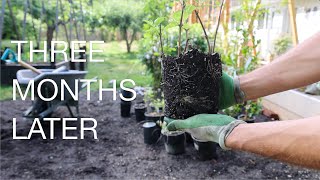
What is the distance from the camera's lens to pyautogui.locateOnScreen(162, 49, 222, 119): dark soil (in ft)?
3.44

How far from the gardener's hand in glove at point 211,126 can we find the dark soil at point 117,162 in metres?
1.31

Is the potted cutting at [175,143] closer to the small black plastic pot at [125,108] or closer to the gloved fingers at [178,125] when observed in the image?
the small black plastic pot at [125,108]

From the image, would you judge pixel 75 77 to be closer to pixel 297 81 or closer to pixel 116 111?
pixel 116 111

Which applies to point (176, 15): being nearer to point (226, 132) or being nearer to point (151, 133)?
point (226, 132)

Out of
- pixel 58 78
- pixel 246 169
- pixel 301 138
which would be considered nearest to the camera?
pixel 301 138

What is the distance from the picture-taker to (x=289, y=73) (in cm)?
112

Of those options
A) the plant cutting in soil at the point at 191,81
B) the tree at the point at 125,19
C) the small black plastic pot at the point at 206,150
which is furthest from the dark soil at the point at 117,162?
the tree at the point at 125,19

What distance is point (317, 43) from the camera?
1086mm

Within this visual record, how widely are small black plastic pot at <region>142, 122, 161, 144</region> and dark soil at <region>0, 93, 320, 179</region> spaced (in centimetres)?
6

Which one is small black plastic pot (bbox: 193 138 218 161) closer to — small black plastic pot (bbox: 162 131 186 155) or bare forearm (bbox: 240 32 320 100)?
small black plastic pot (bbox: 162 131 186 155)

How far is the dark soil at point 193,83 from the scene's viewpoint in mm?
1048

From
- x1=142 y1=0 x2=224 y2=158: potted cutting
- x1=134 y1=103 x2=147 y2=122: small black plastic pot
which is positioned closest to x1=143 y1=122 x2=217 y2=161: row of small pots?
x1=134 y1=103 x2=147 y2=122: small black plastic pot

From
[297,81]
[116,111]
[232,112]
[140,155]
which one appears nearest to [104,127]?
[116,111]

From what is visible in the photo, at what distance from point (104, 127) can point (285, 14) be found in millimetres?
3121
